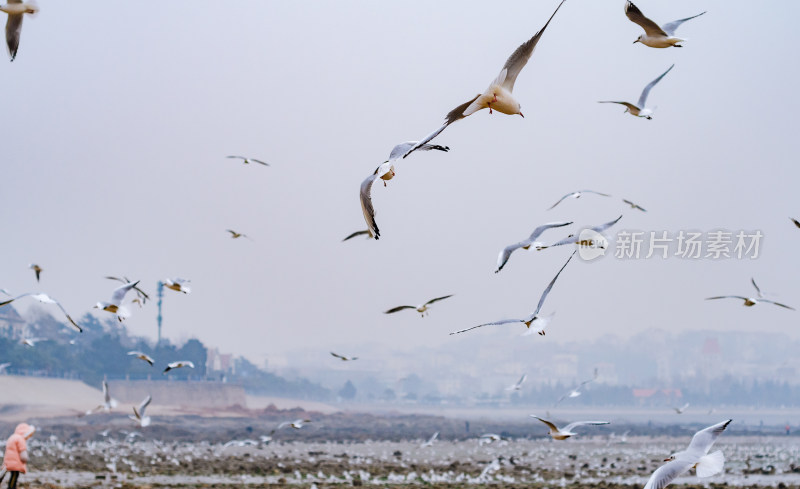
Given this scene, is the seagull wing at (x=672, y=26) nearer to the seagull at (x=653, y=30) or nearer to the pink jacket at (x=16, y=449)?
the seagull at (x=653, y=30)

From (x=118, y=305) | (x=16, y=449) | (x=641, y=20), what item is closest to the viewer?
(x=641, y=20)

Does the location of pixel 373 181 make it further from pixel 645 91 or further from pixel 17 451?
pixel 17 451

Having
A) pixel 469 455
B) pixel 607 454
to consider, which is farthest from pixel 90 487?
pixel 607 454

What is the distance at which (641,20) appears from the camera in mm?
8312

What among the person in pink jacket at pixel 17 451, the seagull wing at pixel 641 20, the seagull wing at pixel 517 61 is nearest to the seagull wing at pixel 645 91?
the seagull wing at pixel 641 20

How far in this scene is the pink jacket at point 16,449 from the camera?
42.1 ft

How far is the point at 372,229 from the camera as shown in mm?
5762

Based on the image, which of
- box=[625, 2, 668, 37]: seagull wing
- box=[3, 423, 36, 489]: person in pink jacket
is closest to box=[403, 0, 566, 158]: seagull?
box=[625, 2, 668, 37]: seagull wing

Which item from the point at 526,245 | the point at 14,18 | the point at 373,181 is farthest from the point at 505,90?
the point at 14,18

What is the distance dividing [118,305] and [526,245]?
5105 millimetres

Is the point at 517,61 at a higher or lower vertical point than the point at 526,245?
higher

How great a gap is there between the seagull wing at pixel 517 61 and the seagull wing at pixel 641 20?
2405mm

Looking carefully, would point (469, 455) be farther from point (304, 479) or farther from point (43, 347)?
point (43, 347)

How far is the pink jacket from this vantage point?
12.8m
